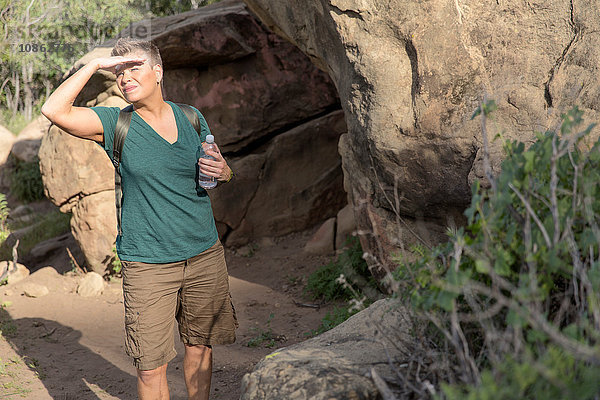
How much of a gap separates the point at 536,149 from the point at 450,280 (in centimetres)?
62

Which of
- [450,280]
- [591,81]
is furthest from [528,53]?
[450,280]

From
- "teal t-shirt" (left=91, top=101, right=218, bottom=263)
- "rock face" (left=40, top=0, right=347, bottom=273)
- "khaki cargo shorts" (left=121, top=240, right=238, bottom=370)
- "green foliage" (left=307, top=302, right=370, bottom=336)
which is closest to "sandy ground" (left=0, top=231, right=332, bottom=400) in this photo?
"green foliage" (left=307, top=302, right=370, bottom=336)

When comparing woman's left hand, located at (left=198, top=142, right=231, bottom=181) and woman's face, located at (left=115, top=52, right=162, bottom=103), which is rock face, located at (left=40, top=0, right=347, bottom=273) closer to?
woman's face, located at (left=115, top=52, right=162, bottom=103)

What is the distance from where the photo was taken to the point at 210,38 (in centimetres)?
647

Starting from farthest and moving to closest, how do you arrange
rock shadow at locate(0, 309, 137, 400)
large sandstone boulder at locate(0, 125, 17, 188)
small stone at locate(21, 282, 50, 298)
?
large sandstone boulder at locate(0, 125, 17, 188), small stone at locate(21, 282, 50, 298), rock shadow at locate(0, 309, 137, 400)

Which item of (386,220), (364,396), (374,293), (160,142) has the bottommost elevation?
(374,293)

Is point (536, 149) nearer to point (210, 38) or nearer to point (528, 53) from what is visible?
point (528, 53)

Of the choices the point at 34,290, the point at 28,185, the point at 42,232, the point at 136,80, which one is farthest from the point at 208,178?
the point at 28,185

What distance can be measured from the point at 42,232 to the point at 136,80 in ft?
20.4

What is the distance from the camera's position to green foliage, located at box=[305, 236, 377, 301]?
535 cm

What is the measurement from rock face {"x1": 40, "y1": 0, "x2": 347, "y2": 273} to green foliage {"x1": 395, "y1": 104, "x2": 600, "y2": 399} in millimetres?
4898

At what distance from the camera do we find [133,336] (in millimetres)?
2938

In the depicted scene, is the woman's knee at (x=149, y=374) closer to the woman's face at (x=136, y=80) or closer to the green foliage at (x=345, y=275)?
the woman's face at (x=136, y=80)

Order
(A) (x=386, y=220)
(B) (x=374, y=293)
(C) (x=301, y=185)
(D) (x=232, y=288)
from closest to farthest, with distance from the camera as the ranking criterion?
(A) (x=386, y=220)
(B) (x=374, y=293)
(D) (x=232, y=288)
(C) (x=301, y=185)
